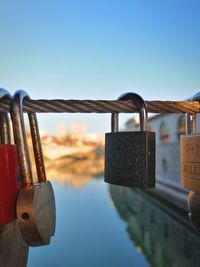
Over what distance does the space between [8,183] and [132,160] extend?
0.59 feet

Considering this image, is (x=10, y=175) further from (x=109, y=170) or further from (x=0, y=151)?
(x=109, y=170)

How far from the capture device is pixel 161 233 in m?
10.5

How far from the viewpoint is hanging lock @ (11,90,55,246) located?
0.34 metres

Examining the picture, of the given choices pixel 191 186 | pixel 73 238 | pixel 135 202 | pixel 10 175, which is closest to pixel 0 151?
pixel 10 175

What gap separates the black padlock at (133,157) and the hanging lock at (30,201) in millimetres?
106

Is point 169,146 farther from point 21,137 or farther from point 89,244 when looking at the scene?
point 21,137

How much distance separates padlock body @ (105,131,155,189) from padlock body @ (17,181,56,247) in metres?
0.11

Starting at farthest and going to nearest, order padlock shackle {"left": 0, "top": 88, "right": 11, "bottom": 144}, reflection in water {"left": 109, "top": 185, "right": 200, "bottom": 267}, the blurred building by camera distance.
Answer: the blurred building < reflection in water {"left": 109, "top": 185, "right": 200, "bottom": 267} < padlock shackle {"left": 0, "top": 88, "right": 11, "bottom": 144}

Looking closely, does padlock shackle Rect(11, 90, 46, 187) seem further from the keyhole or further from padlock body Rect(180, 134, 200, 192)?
padlock body Rect(180, 134, 200, 192)

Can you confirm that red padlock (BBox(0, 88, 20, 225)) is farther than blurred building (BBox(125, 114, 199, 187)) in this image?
No

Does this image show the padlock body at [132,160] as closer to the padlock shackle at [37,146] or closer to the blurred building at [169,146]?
the padlock shackle at [37,146]

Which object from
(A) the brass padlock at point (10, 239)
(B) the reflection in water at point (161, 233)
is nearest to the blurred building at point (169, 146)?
(B) the reflection in water at point (161, 233)

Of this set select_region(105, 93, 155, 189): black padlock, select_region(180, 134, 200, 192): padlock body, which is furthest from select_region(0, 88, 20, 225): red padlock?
select_region(180, 134, 200, 192): padlock body

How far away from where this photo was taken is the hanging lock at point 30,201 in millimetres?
339
